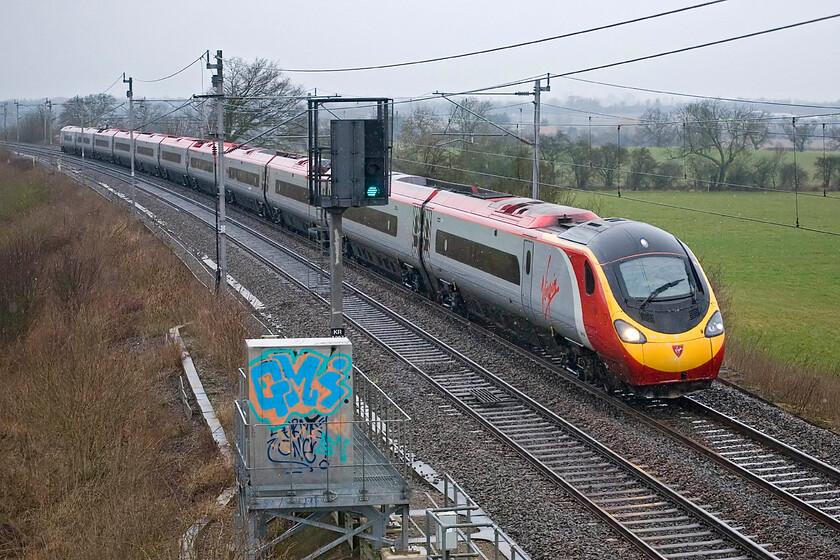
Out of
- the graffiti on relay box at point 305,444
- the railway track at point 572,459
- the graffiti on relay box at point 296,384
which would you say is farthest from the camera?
the railway track at point 572,459

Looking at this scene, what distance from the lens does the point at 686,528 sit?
36.0 ft

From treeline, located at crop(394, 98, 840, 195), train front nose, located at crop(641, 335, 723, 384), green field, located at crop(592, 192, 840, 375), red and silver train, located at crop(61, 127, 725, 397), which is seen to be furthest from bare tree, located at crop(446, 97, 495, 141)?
train front nose, located at crop(641, 335, 723, 384)

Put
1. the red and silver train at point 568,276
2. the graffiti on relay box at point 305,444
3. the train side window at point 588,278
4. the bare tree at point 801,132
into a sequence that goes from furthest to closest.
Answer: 1. the bare tree at point 801,132
2. the train side window at point 588,278
3. the red and silver train at point 568,276
4. the graffiti on relay box at point 305,444

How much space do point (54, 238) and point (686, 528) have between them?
27963 millimetres

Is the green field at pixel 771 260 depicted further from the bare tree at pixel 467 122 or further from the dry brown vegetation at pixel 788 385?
the bare tree at pixel 467 122

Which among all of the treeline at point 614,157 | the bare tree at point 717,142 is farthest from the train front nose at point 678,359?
the bare tree at point 717,142

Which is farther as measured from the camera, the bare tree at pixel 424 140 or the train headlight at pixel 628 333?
the bare tree at pixel 424 140

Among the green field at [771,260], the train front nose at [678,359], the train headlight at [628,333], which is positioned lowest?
the green field at [771,260]

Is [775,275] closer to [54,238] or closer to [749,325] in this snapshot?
[749,325]

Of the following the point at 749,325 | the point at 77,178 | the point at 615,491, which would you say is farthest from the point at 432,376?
the point at 77,178

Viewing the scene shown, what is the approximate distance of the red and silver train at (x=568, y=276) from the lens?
14781mm

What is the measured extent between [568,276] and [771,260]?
97.3ft

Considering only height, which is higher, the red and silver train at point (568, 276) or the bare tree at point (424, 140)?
the bare tree at point (424, 140)

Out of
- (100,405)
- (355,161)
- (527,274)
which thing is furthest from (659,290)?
(100,405)
